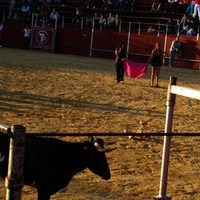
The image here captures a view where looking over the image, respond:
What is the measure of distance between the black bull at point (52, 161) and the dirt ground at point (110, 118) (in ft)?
2.36

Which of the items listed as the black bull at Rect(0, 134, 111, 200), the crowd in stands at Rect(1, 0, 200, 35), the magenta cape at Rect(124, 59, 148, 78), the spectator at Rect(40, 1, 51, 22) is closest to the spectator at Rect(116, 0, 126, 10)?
the crowd in stands at Rect(1, 0, 200, 35)

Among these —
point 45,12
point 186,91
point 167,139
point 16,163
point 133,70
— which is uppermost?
point 45,12

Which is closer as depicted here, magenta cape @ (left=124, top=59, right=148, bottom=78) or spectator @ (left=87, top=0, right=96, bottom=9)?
magenta cape @ (left=124, top=59, right=148, bottom=78)

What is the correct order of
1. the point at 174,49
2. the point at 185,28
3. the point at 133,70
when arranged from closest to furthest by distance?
the point at 133,70 < the point at 174,49 < the point at 185,28

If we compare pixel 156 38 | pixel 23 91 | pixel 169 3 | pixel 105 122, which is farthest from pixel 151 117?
pixel 169 3

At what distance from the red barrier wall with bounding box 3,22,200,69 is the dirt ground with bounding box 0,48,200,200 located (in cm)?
690

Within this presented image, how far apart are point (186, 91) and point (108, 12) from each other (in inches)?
1064

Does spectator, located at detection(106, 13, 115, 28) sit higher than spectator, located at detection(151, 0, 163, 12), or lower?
lower

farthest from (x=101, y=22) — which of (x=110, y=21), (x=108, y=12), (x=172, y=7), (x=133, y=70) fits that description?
(x=133, y=70)

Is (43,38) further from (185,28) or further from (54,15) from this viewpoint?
(185,28)

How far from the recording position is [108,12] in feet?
103

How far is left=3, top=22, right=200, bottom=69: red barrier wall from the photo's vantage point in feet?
88.7

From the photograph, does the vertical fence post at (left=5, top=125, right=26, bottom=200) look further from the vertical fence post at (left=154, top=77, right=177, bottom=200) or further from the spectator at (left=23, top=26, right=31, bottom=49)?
the spectator at (left=23, top=26, right=31, bottom=49)

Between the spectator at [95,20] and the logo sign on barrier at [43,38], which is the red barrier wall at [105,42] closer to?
the logo sign on barrier at [43,38]
